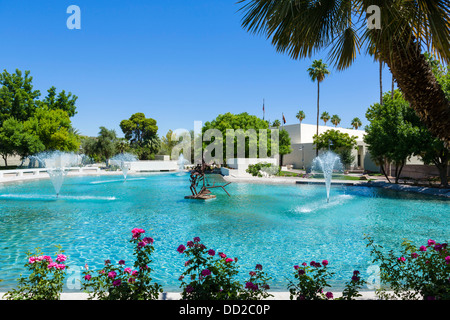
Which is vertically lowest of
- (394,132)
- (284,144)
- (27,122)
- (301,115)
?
(394,132)

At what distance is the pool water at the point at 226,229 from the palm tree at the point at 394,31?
342cm

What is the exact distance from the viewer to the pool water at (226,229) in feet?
20.6

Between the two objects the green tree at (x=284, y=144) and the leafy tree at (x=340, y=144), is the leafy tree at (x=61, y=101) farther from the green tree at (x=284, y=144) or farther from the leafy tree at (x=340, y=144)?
the leafy tree at (x=340, y=144)

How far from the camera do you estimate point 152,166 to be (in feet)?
141

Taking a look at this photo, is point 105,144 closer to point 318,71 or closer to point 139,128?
point 139,128

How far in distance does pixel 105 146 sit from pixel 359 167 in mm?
41218

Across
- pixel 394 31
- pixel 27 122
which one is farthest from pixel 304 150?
pixel 394 31

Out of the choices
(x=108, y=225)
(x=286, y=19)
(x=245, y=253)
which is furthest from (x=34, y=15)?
(x=245, y=253)

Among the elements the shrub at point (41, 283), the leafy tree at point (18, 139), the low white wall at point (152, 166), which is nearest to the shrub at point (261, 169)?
the low white wall at point (152, 166)

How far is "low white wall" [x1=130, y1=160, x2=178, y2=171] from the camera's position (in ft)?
136

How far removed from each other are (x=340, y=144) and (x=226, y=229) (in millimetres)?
35341

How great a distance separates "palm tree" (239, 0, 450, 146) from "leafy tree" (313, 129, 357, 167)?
3785cm

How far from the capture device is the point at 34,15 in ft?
27.6
